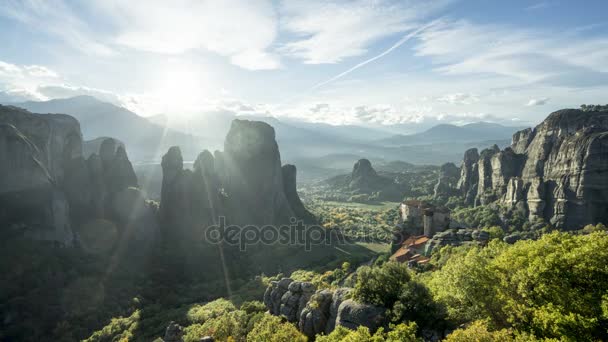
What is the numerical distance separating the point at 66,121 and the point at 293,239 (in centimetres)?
8752

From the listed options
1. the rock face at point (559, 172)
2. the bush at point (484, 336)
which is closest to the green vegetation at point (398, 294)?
the bush at point (484, 336)

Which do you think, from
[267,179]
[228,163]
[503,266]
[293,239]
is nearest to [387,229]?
[293,239]

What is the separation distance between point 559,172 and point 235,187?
127 meters

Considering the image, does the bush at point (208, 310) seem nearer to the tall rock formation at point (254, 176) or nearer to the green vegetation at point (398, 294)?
the green vegetation at point (398, 294)

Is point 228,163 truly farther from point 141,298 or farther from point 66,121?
point 141,298

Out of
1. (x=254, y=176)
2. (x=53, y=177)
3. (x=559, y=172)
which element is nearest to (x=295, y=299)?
(x=53, y=177)

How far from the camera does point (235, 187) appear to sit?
13650cm

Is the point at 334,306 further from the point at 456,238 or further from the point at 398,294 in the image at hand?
the point at 456,238

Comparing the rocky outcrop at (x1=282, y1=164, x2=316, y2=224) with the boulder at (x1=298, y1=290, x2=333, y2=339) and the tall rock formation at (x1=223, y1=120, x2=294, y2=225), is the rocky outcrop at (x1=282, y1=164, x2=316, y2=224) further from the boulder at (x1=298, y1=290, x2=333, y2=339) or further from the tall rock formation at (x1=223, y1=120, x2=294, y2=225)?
the boulder at (x1=298, y1=290, x2=333, y2=339)

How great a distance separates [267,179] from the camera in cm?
14025

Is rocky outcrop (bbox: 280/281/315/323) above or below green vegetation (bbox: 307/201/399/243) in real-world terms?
above

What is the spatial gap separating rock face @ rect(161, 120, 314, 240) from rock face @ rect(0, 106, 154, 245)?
38.1 feet

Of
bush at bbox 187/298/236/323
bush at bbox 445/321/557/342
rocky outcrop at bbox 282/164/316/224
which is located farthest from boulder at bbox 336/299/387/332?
rocky outcrop at bbox 282/164/316/224

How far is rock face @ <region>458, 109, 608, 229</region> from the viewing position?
10731 centimetres
